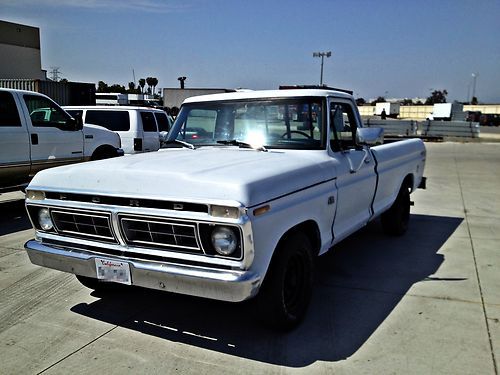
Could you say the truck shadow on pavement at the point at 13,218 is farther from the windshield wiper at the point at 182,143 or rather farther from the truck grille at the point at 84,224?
the truck grille at the point at 84,224

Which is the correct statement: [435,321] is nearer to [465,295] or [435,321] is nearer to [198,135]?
[465,295]

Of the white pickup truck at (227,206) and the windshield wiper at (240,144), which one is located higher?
the windshield wiper at (240,144)

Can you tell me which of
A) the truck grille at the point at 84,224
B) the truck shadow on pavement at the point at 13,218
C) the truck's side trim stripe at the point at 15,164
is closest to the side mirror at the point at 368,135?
the truck grille at the point at 84,224

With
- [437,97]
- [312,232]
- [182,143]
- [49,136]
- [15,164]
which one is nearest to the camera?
[312,232]

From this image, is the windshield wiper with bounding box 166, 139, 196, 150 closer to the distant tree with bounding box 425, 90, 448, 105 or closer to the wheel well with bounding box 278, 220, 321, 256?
the wheel well with bounding box 278, 220, 321, 256

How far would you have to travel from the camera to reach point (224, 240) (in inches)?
121

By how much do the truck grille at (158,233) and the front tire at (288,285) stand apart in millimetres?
610

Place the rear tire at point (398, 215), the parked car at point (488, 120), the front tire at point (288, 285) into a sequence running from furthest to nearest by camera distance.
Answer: the parked car at point (488, 120), the rear tire at point (398, 215), the front tire at point (288, 285)

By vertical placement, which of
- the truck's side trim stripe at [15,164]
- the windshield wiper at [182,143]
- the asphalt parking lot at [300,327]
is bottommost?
the asphalt parking lot at [300,327]

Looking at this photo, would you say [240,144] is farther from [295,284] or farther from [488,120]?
[488,120]

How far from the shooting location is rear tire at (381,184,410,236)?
21.2 ft

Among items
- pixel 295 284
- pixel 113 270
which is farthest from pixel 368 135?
pixel 113 270

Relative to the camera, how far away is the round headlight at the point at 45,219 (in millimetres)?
3811

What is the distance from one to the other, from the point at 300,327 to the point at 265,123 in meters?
1.98
